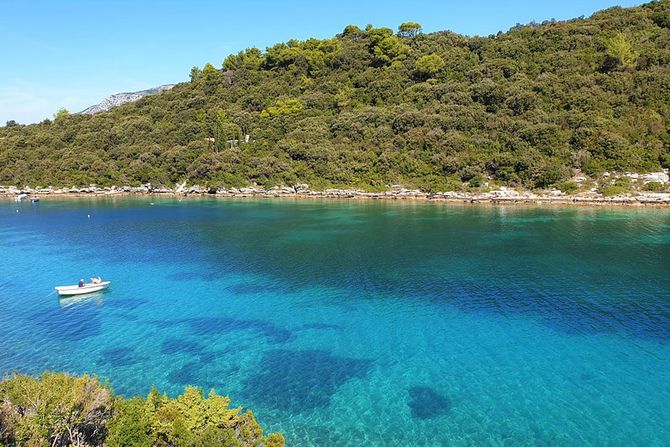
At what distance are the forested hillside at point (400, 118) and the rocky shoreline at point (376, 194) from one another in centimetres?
248

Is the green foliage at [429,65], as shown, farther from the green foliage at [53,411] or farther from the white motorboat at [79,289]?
the green foliage at [53,411]

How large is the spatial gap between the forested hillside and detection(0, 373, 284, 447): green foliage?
287ft

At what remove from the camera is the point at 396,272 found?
4403 centimetres

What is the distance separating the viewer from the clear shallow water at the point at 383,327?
21.0m

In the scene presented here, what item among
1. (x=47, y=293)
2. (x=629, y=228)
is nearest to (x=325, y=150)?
(x=629, y=228)

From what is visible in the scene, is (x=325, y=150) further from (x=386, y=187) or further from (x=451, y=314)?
(x=451, y=314)

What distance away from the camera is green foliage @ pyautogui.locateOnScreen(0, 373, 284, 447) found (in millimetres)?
14242

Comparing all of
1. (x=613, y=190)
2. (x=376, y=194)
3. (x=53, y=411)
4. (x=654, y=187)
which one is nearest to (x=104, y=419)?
(x=53, y=411)

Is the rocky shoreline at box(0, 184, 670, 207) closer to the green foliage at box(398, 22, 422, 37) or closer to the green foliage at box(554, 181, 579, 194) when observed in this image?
the green foliage at box(554, 181, 579, 194)

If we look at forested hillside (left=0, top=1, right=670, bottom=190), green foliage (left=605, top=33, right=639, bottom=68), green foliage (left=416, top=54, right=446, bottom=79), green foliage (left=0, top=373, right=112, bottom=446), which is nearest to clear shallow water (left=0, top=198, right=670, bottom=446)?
green foliage (left=0, top=373, right=112, bottom=446)

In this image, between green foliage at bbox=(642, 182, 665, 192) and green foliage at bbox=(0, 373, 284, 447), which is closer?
green foliage at bbox=(0, 373, 284, 447)

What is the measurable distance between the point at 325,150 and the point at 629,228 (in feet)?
233

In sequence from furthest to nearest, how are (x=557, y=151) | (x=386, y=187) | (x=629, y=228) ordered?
(x=386, y=187), (x=557, y=151), (x=629, y=228)

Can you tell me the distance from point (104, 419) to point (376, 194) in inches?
3543
